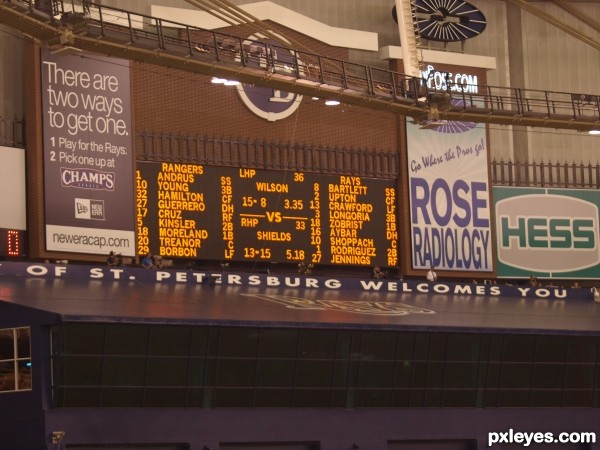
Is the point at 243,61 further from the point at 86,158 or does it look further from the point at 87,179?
the point at 87,179

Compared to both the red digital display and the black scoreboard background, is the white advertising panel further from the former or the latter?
the black scoreboard background

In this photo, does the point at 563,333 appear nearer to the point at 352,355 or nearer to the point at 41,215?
the point at 352,355

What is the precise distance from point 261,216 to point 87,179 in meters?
6.12

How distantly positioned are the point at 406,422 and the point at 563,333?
689 cm

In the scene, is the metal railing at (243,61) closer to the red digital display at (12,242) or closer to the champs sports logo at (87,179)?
the champs sports logo at (87,179)

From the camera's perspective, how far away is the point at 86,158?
44.2 m

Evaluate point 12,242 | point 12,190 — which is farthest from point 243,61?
point 12,242

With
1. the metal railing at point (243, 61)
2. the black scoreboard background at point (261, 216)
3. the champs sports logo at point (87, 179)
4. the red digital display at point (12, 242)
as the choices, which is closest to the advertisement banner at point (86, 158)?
the champs sports logo at point (87, 179)

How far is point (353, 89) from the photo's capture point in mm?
43188

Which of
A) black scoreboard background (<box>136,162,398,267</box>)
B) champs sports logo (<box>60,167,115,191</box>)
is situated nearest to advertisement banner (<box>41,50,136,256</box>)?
champs sports logo (<box>60,167,115,191</box>)

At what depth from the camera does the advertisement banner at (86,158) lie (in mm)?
43344

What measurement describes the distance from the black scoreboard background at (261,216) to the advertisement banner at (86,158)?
28.5 inches

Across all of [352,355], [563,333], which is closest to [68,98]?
[352,355]

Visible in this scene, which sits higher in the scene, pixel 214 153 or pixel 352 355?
pixel 214 153
